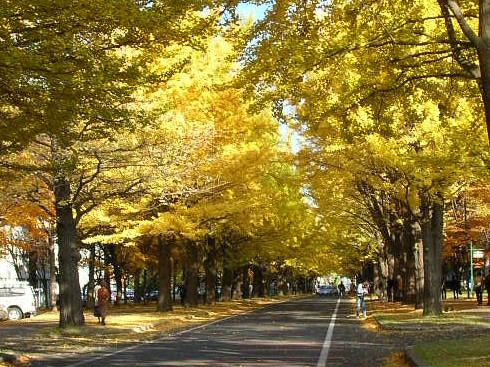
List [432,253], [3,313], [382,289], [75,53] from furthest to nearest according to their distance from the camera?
[382,289] → [3,313] → [432,253] → [75,53]

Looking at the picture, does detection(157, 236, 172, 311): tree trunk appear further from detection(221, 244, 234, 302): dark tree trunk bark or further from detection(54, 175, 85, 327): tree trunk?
detection(221, 244, 234, 302): dark tree trunk bark

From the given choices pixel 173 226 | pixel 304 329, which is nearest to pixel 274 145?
pixel 173 226

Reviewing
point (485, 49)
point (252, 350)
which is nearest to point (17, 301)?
point (252, 350)

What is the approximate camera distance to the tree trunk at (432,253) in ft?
80.5

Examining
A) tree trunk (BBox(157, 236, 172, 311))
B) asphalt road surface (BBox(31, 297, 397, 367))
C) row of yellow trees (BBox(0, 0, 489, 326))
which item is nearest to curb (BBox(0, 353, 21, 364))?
asphalt road surface (BBox(31, 297, 397, 367))

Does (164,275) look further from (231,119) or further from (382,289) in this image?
(382,289)

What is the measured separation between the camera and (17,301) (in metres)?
35.7

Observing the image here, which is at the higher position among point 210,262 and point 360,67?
point 360,67

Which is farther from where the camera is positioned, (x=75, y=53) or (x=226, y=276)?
(x=226, y=276)

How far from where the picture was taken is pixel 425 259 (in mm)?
25453

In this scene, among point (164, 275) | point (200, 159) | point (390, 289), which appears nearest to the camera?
point (200, 159)

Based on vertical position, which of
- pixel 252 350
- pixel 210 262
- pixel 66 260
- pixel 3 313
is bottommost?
pixel 3 313

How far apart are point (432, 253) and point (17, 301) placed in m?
20.9

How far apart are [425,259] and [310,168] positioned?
20.7 ft
